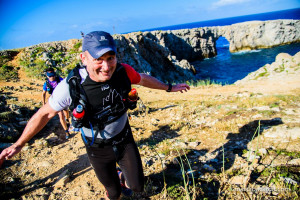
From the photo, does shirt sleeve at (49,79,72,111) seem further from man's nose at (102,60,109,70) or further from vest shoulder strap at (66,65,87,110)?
man's nose at (102,60,109,70)

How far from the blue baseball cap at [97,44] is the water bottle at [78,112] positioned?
705mm

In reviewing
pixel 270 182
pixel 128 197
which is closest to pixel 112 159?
pixel 128 197

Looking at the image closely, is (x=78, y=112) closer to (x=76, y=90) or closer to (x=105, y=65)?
(x=76, y=90)

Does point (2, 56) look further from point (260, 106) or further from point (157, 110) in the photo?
point (260, 106)

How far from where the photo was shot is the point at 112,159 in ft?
9.04

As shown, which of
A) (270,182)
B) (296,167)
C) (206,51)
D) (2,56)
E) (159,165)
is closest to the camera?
(270,182)

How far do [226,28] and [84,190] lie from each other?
2736 inches

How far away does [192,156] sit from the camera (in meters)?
4.37

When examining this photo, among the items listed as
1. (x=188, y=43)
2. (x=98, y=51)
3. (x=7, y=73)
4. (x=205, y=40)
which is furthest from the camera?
(x=205, y=40)

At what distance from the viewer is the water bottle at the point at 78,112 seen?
229 cm

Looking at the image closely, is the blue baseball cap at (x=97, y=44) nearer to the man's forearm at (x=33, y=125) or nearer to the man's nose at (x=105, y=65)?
the man's nose at (x=105, y=65)

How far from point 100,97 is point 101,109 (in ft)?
0.60

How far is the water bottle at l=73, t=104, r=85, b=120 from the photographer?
2.29 m

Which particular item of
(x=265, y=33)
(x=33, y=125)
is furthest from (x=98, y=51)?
(x=265, y=33)
